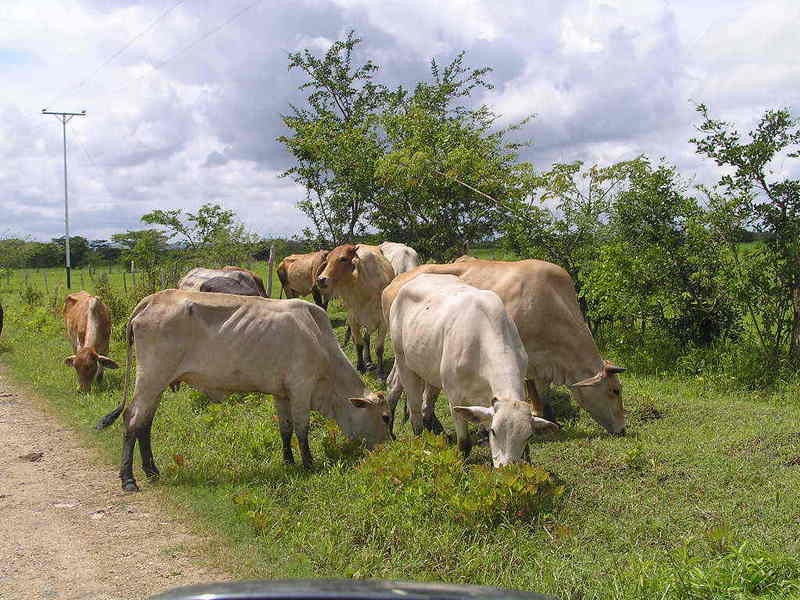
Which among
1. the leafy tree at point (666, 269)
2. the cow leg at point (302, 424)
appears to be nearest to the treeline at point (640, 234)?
the leafy tree at point (666, 269)

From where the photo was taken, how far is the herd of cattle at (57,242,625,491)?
277 inches

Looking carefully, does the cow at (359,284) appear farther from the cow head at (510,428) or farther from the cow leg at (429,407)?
the cow head at (510,428)

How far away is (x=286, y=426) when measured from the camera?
8.09 metres

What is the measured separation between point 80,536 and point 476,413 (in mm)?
3457

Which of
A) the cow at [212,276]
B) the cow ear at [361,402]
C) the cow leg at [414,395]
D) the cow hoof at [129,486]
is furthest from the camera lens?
the cow at [212,276]

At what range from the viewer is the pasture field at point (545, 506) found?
16.2ft

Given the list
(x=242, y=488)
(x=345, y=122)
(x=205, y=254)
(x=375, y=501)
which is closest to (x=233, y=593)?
(x=375, y=501)

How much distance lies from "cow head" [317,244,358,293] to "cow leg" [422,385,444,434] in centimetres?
471

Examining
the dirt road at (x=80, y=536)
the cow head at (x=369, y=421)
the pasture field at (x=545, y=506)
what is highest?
the cow head at (x=369, y=421)

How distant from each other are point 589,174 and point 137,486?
9027 millimetres

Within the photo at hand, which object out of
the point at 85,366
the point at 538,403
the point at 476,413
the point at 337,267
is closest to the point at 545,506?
the point at 476,413

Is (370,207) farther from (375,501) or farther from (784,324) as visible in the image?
(375,501)

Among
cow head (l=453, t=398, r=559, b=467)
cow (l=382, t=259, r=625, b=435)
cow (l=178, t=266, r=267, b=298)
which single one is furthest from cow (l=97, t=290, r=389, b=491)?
cow (l=178, t=266, r=267, b=298)

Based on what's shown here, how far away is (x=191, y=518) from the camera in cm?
668
